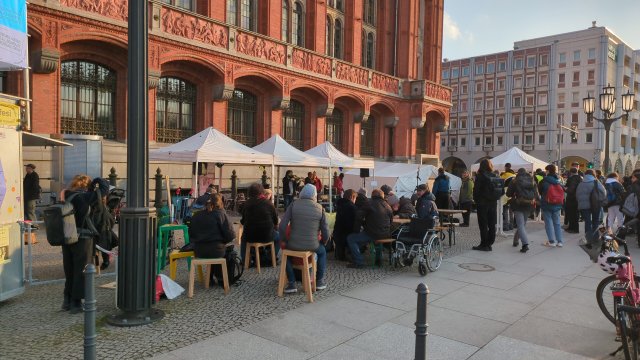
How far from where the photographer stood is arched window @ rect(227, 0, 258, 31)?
21.4 metres

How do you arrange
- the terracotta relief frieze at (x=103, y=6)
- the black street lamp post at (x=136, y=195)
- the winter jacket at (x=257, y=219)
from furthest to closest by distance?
the terracotta relief frieze at (x=103, y=6)
the winter jacket at (x=257, y=219)
the black street lamp post at (x=136, y=195)

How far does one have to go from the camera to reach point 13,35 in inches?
258

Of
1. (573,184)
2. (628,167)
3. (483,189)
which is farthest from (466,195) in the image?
(628,167)

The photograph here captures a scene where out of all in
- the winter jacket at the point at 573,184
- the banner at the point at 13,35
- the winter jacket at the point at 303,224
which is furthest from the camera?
the winter jacket at the point at 573,184

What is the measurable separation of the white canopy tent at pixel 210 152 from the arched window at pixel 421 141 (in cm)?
2231

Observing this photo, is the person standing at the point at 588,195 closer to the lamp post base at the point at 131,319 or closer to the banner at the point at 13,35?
the lamp post base at the point at 131,319

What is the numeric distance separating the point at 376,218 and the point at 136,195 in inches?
180

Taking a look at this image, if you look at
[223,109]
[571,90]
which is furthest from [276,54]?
[571,90]

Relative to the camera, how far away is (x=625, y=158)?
66.5 metres

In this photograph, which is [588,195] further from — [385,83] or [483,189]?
[385,83]

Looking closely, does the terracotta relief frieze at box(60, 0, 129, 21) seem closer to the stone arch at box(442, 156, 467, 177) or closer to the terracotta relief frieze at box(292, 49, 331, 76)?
the terracotta relief frieze at box(292, 49, 331, 76)

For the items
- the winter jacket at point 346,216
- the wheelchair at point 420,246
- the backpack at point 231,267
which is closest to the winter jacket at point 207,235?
the backpack at point 231,267

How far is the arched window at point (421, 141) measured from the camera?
1325 inches

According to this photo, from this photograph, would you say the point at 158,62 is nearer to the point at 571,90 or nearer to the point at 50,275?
the point at 50,275
